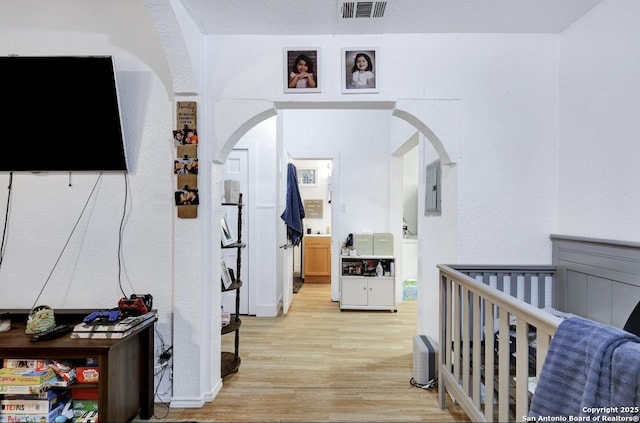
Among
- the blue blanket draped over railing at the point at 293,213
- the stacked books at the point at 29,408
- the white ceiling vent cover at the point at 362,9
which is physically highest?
the white ceiling vent cover at the point at 362,9

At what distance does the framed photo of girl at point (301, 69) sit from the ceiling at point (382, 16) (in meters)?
0.13

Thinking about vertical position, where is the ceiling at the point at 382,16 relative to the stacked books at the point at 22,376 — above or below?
above

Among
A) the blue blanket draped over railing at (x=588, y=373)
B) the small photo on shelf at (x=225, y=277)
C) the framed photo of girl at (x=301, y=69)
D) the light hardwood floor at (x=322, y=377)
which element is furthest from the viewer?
the small photo on shelf at (x=225, y=277)

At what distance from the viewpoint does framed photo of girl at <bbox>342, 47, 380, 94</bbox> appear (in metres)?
2.10

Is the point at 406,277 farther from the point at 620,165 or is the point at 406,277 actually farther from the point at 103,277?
the point at 103,277

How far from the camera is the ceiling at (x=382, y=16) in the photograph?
1.83m

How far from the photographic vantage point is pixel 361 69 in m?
2.11

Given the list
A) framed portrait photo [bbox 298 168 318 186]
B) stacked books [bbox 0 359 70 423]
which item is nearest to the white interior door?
stacked books [bbox 0 359 70 423]

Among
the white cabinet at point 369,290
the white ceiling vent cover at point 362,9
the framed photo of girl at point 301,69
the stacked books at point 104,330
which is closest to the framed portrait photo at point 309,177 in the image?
the white cabinet at point 369,290

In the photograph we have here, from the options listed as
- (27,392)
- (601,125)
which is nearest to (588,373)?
(601,125)

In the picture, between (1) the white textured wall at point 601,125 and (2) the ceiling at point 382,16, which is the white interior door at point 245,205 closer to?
(2) the ceiling at point 382,16

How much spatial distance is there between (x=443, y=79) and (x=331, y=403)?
2.26 m

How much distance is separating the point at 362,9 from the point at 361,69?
0.35 meters

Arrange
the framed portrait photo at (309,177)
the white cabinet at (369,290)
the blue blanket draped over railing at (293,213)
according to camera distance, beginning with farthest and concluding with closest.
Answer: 1. the framed portrait photo at (309,177)
2. the blue blanket draped over railing at (293,213)
3. the white cabinet at (369,290)
